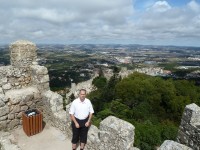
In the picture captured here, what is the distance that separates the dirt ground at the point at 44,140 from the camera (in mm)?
6406

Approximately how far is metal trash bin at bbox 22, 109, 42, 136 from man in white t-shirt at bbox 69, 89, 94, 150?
184 cm

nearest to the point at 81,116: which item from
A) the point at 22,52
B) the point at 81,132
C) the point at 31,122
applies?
the point at 81,132

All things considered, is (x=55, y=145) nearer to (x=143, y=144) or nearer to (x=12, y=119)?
(x=12, y=119)

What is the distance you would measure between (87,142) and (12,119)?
285 cm

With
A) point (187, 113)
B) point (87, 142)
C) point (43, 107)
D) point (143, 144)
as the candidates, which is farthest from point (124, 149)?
point (143, 144)

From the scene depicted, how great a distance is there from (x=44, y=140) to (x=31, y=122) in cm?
73

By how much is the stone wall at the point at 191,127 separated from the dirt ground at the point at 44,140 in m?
3.12

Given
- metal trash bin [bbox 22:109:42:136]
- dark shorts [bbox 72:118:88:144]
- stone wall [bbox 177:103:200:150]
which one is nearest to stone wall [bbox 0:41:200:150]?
stone wall [bbox 177:103:200:150]

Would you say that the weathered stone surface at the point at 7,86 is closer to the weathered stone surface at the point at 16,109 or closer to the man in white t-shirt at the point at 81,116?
the weathered stone surface at the point at 16,109

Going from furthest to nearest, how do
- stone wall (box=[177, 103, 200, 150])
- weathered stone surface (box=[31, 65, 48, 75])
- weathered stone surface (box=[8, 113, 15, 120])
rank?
1. weathered stone surface (box=[31, 65, 48, 75])
2. weathered stone surface (box=[8, 113, 15, 120])
3. stone wall (box=[177, 103, 200, 150])

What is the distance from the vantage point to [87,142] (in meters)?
5.96

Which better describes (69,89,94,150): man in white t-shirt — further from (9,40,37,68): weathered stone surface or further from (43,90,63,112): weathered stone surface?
(9,40,37,68): weathered stone surface

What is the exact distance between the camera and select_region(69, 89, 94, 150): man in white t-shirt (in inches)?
223

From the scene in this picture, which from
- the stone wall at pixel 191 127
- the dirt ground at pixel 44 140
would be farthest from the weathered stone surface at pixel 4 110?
the stone wall at pixel 191 127
